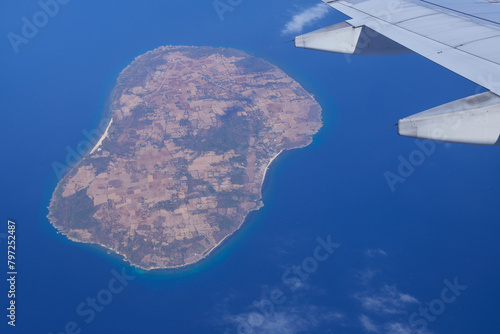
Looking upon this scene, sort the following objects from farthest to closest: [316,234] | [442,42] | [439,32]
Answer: [316,234] < [439,32] < [442,42]

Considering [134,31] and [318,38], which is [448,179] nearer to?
[318,38]

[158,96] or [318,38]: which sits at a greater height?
[158,96]

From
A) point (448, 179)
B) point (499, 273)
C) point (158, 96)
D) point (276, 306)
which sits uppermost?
point (158, 96)

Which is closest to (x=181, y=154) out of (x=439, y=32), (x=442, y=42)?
(x=439, y=32)

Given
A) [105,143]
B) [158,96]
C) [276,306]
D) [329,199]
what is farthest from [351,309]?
[158,96]

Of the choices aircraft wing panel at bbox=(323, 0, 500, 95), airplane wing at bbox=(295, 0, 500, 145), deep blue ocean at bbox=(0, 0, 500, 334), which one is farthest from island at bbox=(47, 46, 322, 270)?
aircraft wing panel at bbox=(323, 0, 500, 95)

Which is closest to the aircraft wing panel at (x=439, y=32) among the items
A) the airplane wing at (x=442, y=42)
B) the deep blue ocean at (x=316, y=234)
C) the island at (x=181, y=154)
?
the airplane wing at (x=442, y=42)

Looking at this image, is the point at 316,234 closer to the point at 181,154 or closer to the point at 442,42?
the point at 181,154
